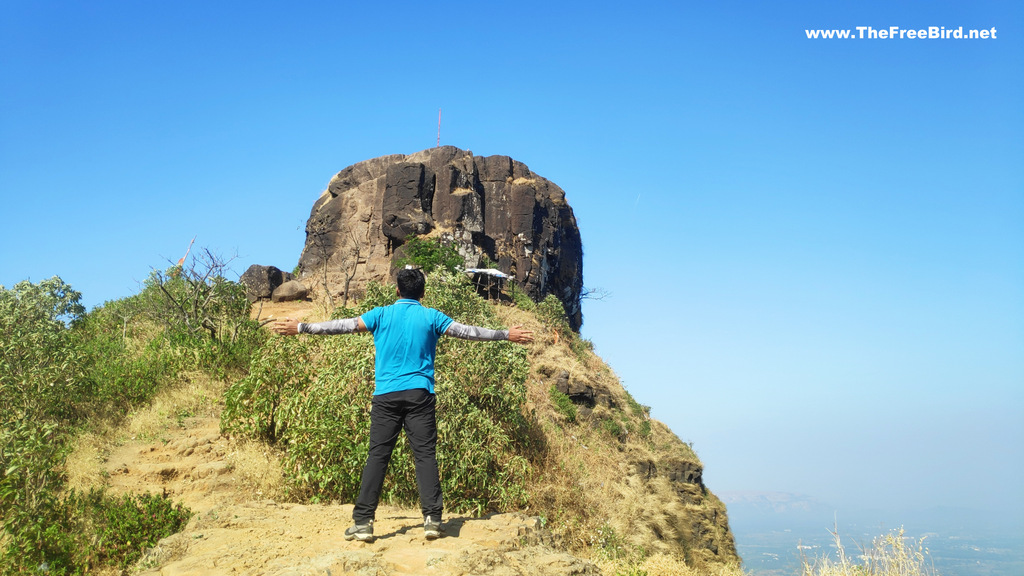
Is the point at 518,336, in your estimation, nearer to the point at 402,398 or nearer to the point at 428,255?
the point at 402,398

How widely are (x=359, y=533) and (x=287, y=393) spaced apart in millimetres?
4737

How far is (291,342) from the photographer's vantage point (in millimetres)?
10055

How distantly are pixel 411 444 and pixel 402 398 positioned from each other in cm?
37

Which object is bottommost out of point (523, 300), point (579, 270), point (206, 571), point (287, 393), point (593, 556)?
point (593, 556)

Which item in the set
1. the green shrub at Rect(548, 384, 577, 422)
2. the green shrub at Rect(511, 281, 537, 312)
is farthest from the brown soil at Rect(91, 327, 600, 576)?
the green shrub at Rect(511, 281, 537, 312)

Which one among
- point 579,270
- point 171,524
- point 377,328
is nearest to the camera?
point 377,328

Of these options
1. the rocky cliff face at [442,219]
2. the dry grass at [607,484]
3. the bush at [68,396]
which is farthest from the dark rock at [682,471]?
the bush at [68,396]

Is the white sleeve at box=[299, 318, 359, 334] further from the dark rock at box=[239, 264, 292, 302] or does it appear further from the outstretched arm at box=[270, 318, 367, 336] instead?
the dark rock at box=[239, 264, 292, 302]

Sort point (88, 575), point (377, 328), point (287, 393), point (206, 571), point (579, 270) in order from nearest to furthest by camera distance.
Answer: point (206, 571), point (377, 328), point (88, 575), point (287, 393), point (579, 270)

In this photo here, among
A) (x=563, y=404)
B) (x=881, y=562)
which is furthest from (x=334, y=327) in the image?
(x=563, y=404)

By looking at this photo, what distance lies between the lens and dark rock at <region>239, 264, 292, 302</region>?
88.8 ft

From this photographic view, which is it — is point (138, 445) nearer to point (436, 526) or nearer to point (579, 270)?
point (436, 526)

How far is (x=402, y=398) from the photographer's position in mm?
5367

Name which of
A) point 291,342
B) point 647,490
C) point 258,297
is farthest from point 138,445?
point 258,297
